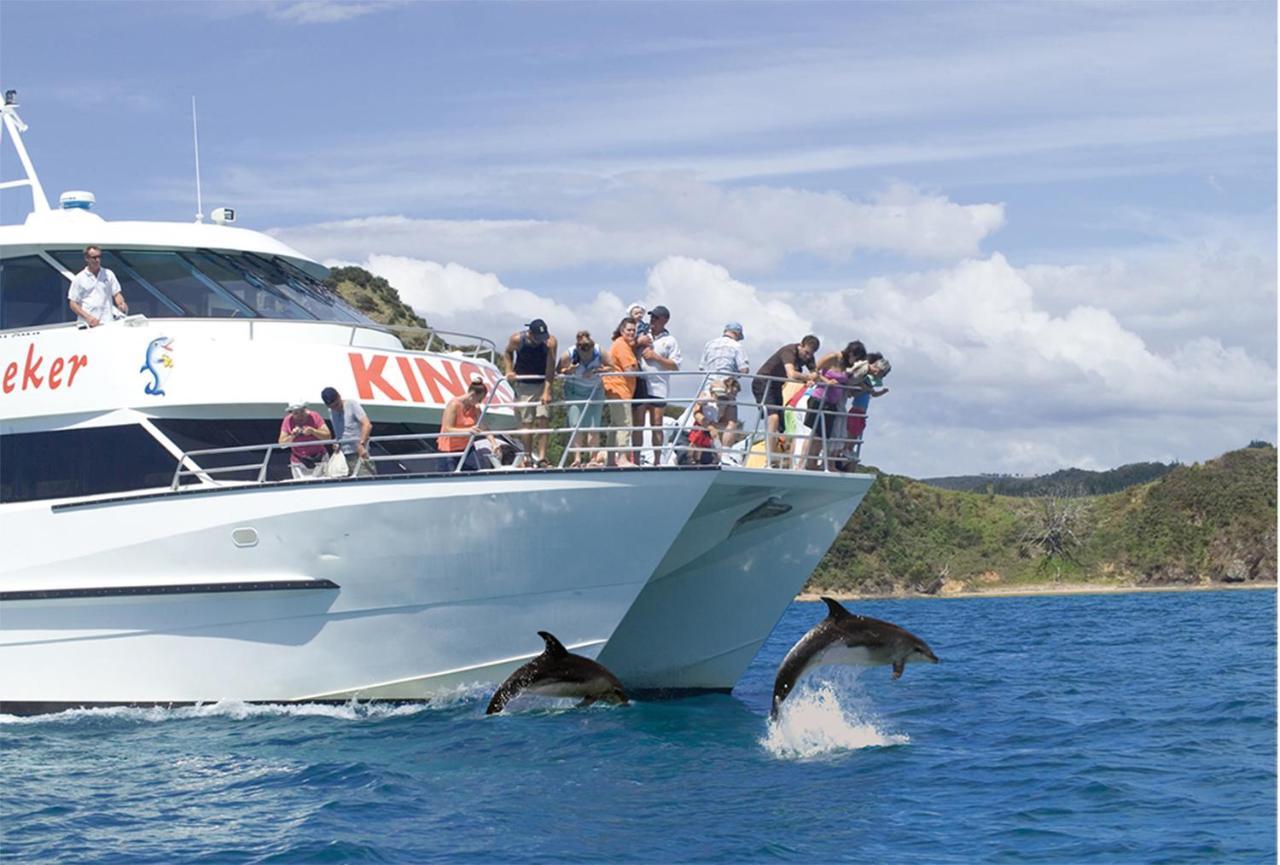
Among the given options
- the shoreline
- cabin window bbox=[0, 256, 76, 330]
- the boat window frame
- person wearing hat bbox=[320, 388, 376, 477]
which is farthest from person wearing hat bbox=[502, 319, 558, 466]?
the shoreline

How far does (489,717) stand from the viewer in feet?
41.9

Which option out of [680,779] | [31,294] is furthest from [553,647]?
[31,294]

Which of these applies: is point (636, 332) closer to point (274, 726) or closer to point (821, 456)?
point (821, 456)

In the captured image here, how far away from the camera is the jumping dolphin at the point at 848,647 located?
11.7 m

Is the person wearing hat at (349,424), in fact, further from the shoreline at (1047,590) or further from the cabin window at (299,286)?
the shoreline at (1047,590)

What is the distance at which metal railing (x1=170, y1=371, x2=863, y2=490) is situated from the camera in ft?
41.7

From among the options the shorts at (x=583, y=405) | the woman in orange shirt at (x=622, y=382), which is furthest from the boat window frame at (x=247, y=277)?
the woman in orange shirt at (x=622, y=382)

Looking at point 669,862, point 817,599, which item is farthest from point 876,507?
point 669,862

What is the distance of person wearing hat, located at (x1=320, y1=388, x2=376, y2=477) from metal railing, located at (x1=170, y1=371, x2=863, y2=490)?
0.29 ft

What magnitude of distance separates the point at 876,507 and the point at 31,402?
47.4 meters

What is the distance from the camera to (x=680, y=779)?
35.7ft

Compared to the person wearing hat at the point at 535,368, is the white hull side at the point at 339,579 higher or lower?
lower

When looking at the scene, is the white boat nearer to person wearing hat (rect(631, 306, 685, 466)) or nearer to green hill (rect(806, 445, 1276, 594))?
person wearing hat (rect(631, 306, 685, 466))

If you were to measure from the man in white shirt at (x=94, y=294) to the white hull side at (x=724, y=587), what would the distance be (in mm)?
5415
